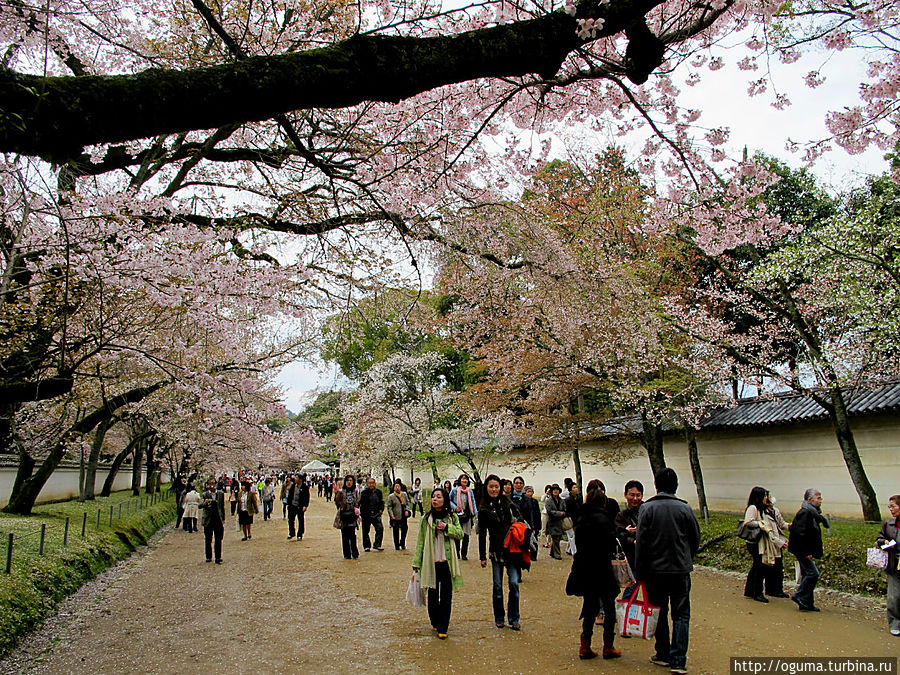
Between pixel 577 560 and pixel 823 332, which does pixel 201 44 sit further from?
pixel 823 332

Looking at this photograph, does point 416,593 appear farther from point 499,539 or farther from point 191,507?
point 191,507

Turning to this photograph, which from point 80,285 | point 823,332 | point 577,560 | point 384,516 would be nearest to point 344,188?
point 80,285

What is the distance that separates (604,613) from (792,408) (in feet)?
41.4

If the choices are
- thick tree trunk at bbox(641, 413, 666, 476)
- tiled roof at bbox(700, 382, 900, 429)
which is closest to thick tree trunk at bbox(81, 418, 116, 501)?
thick tree trunk at bbox(641, 413, 666, 476)

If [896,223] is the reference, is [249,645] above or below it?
below

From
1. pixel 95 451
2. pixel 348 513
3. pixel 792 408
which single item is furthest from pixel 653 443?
pixel 95 451

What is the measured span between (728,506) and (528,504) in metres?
9.59

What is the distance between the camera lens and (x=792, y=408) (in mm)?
15398

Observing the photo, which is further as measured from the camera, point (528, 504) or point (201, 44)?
point (528, 504)

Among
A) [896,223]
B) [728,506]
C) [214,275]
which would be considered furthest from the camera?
[728,506]

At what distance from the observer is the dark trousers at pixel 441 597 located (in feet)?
20.1

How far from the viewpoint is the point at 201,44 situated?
6.96 metres

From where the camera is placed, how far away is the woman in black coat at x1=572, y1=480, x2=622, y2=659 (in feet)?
17.6

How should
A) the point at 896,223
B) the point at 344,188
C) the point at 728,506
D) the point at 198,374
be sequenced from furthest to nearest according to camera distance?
the point at 728,506, the point at 896,223, the point at 198,374, the point at 344,188
